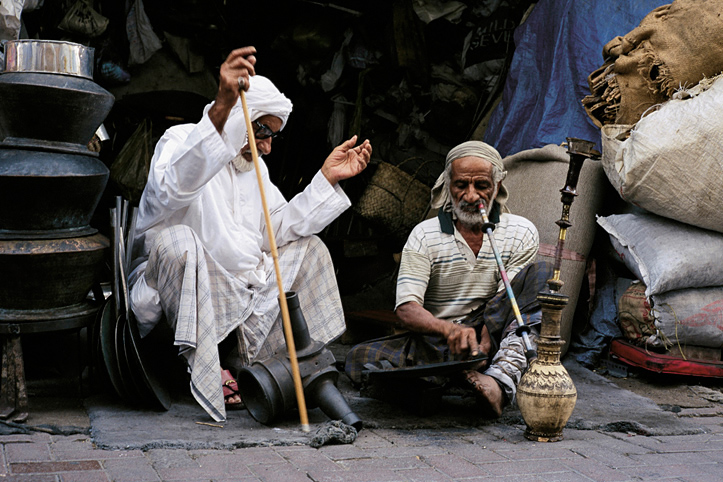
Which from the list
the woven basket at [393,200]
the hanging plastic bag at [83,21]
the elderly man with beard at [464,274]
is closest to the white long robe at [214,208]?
the elderly man with beard at [464,274]

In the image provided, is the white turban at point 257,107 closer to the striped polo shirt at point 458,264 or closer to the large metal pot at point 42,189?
the large metal pot at point 42,189

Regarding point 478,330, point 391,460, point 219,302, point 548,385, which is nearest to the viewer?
point 391,460

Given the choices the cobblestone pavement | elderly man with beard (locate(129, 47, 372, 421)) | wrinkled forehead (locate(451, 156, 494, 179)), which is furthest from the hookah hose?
elderly man with beard (locate(129, 47, 372, 421))

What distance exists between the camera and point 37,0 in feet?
14.1

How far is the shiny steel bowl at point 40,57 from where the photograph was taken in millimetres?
3037

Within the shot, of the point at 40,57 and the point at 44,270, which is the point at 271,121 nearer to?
the point at 40,57

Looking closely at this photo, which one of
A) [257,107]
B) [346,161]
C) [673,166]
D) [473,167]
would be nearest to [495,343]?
[473,167]

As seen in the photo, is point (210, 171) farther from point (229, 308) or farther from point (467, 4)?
point (467, 4)

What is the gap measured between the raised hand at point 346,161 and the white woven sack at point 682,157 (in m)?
1.40

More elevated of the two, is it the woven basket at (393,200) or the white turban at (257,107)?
the white turban at (257,107)

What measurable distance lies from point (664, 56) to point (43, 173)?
10.3 feet

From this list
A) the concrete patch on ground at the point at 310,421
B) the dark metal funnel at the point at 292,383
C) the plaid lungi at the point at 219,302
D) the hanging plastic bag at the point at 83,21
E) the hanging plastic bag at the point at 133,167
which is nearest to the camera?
the concrete patch on ground at the point at 310,421

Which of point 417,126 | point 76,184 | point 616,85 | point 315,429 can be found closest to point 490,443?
point 315,429

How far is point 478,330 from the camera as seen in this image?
355 centimetres
